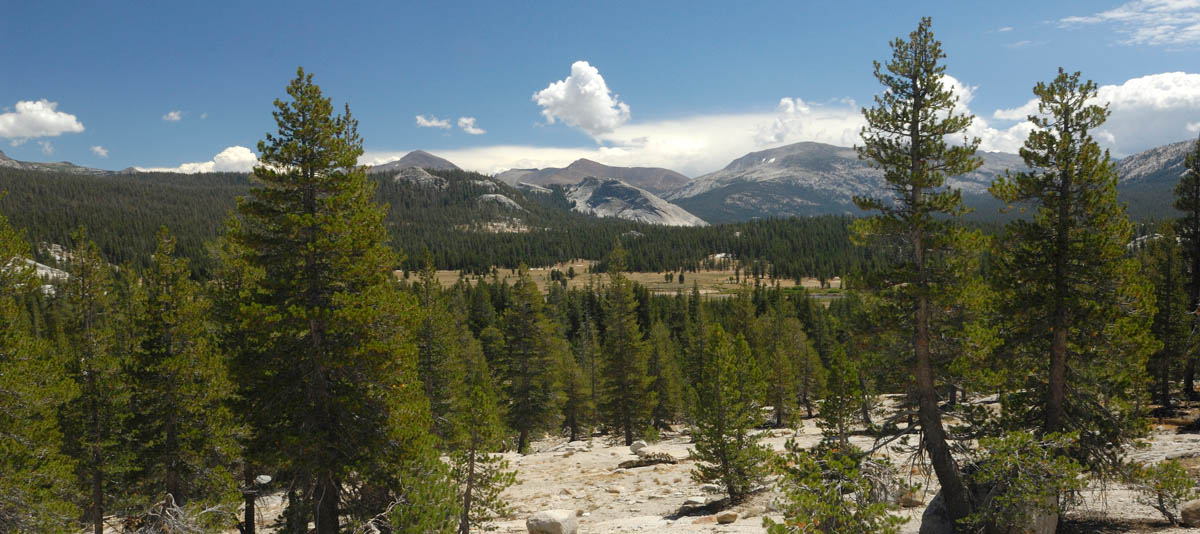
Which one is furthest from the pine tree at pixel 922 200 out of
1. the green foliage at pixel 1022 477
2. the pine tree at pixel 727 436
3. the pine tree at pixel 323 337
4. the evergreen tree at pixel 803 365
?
the evergreen tree at pixel 803 365

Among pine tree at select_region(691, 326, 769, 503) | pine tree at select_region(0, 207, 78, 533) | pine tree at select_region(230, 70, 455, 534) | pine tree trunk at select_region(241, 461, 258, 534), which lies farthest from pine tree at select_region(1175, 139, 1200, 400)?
pine tree at select_region(0, 207, 78, 533)

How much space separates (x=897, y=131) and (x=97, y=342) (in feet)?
88.8

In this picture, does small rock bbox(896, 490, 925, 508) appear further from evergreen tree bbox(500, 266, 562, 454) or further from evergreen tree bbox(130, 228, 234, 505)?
evergreen tree bbox(500, 266, 562, 454)

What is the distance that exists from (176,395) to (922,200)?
22.9 m

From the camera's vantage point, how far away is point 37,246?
172 m

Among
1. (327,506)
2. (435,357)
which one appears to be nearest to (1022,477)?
(327,506)

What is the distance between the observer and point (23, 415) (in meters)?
14.9

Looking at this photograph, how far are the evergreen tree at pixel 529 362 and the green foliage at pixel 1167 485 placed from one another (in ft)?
102

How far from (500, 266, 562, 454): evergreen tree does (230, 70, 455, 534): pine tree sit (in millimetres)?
25172

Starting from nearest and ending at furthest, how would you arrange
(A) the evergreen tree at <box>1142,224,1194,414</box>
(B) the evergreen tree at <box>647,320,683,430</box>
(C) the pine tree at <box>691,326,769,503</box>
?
1. (C) the pine tree at <box>691,326,769,503</box>
2. (A) the evergreen tree at <box>1142,224,1194,414</box>
3. (B) the evergreen tree at <box>647,320,683,430</box>

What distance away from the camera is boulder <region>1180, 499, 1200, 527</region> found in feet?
46.0

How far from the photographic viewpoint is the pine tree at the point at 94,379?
65.7 ft

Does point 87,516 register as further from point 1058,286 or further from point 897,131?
point 1058,286

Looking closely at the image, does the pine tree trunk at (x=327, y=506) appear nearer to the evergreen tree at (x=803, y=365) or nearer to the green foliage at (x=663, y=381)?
the green foliage at (x=663, y=381)
